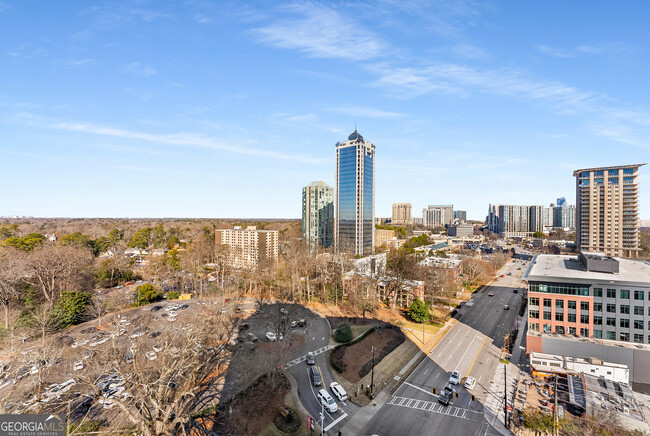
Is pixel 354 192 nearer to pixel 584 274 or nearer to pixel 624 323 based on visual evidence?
pixel 584 274

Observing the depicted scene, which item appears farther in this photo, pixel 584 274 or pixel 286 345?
pixel 584 274

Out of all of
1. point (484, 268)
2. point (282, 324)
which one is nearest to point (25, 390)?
point (282, 324)

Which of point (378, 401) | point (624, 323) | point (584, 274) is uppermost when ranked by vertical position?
point (584, 274)

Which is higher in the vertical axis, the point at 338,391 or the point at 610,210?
the point at 610,210

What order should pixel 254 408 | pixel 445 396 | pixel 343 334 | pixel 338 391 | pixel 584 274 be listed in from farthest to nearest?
pixel 343 334 < pixel 584 274 < pixel 338 391 < pixel 445 396 < pixel 254 408

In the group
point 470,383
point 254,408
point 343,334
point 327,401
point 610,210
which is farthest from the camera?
point 610,210

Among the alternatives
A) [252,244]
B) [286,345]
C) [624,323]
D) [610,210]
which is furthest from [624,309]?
[252,244]

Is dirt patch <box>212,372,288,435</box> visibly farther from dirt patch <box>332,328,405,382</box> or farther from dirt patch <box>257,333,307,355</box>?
dirt patch <box>332,328,405,382</box>
